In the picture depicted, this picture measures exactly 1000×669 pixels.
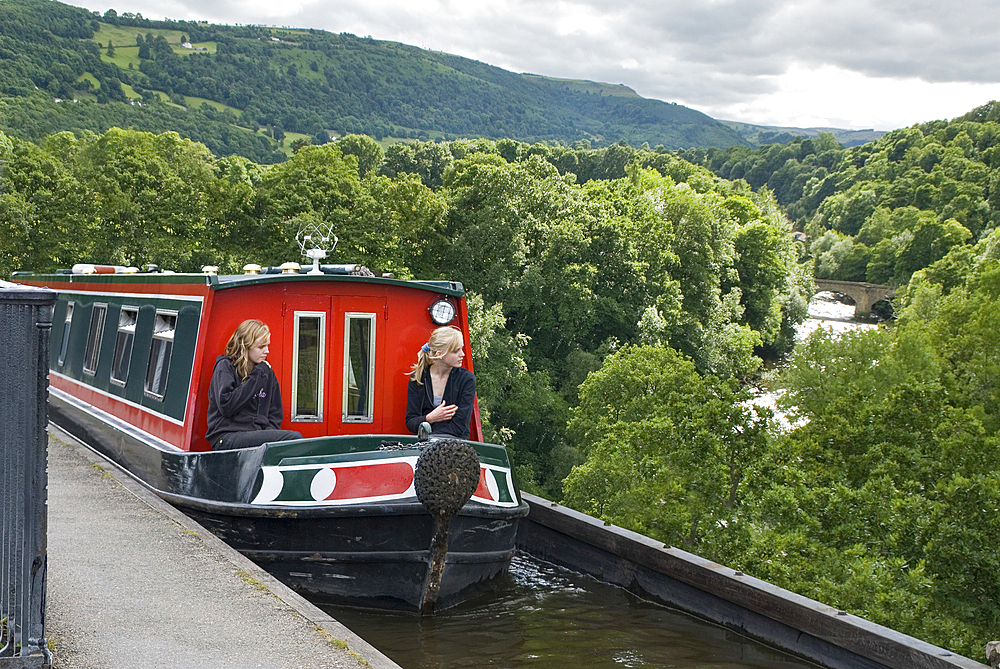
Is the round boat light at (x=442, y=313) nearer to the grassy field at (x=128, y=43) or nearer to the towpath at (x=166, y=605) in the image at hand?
the towpath at (x=166, y=605)

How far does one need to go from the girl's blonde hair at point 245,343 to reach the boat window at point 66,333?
663 centimetres

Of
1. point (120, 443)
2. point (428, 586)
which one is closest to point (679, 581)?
point (428, 586)

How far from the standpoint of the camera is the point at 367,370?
916cm

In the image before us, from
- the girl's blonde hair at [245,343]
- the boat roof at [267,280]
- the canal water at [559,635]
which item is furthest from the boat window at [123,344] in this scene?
the canal water at [559,635]

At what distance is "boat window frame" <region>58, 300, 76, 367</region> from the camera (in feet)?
44.3

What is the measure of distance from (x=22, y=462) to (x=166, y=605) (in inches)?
90.6

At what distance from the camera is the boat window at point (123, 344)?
36.2 ft

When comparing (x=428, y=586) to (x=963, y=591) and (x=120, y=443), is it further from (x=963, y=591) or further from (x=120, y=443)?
(x=963, y=591)

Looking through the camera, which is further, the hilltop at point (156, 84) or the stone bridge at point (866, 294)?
the hilltop at point (156, 84)

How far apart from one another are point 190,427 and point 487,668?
3.87m

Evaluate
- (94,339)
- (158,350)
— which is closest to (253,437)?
(158,350)

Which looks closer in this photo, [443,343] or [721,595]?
[721,595]

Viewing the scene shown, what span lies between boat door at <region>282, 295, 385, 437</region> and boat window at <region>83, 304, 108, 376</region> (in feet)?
13.9

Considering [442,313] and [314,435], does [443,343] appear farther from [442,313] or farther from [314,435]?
[314,435]
